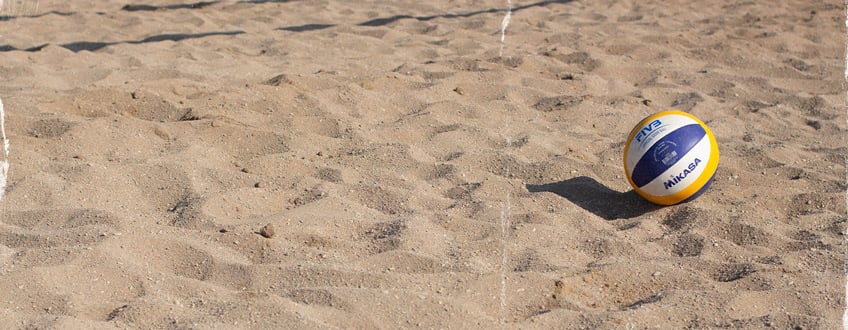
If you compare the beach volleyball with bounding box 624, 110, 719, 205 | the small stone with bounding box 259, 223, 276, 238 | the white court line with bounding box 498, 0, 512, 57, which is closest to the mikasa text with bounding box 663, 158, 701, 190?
the beach volleyball with bounding box 624, 110, 719, 205

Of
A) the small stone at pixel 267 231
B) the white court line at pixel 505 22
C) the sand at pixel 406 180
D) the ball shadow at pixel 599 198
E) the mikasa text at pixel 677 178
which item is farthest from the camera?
the white court line at pixel 505 22

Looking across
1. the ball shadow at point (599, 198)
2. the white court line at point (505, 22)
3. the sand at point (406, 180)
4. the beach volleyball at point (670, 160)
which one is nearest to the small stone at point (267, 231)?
the sand at point (406, 180)

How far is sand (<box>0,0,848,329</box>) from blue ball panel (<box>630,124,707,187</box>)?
190 mm

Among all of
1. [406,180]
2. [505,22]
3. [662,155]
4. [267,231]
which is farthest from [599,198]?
[505,22]

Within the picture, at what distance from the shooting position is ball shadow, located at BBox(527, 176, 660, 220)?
3996mm

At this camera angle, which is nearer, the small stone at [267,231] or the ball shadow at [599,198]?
the small stone at [267,231]

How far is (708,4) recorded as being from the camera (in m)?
8.77

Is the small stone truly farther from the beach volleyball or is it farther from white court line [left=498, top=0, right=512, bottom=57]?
white court line [left=498, top=0, right=512, bottom=57]

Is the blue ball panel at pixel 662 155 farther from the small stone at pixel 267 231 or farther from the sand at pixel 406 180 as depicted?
the small stone at pixel 267 231

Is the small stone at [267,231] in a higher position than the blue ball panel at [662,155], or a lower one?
lower

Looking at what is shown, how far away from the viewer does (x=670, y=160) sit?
389cm

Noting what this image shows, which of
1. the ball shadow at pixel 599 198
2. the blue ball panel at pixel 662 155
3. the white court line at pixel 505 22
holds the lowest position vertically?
the white court line at pixel 505 22

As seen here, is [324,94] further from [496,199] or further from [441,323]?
[441,323]

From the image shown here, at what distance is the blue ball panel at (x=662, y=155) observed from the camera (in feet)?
12.8
